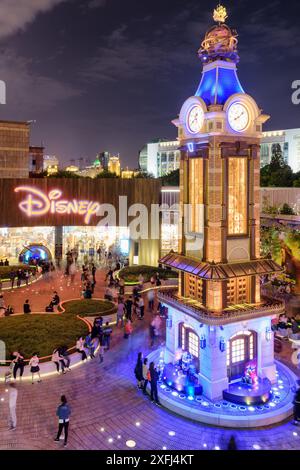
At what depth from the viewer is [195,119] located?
16.1 m

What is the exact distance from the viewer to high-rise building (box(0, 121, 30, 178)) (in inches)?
2405

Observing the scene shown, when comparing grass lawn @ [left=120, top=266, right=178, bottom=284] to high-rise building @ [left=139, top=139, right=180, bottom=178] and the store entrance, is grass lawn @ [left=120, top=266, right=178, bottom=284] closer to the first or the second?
the store entrance

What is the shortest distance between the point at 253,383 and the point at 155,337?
647 cm

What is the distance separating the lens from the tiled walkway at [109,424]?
1260 cm

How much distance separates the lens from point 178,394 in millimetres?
15344

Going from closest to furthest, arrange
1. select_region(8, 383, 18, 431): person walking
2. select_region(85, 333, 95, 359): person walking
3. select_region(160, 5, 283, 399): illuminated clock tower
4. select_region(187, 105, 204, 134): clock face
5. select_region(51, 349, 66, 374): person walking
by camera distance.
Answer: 1. select_region(8, 383, 18, 431): person walking
2. select_region(160, 5, 283, 399): illuminated clock tower
3. select_region(187, 105, 204, 134): clock face
4. select_region(51, 349, 66, 374): person walking
5. select_region(85, 333, 95, 359): person walking

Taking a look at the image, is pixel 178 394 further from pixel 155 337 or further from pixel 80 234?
pixel 80 234

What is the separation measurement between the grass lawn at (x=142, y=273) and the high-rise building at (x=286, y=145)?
8464cm

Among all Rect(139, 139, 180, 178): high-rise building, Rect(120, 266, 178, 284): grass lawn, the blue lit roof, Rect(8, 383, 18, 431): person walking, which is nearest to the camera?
Rect(8, 383, 18, 431): person walking

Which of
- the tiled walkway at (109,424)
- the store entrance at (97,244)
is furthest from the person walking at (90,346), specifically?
the store entrance at (97,244)

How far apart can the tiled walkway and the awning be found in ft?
15.6

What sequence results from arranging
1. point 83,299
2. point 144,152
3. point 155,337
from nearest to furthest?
point 155,337 → point 83,299 → point 144,152

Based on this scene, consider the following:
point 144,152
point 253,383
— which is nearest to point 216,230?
point 253,383

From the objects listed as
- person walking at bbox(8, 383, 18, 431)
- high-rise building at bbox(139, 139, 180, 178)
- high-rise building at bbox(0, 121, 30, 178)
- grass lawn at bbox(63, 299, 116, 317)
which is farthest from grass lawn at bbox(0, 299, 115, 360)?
high-rise building at bbox(139, 139, 180, 178)
